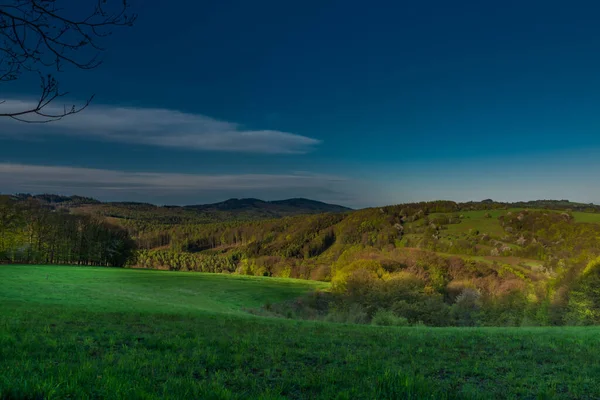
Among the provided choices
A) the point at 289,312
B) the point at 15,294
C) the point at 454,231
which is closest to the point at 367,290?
the point at 289,312

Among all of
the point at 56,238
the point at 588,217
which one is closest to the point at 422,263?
the point at 56,238

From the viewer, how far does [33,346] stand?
9.29 meters

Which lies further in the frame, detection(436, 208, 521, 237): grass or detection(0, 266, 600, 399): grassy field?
detection(436, 208, 521, 237): grass

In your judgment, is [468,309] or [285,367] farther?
[468,309]

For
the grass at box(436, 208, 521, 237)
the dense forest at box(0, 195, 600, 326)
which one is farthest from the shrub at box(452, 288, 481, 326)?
the grass at box(436, 208, 521, 237)

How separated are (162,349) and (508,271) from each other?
108 m

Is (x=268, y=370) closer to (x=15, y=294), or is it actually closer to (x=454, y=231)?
(x=15, y=294)

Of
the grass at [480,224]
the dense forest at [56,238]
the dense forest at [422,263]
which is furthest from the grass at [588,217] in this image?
the dense forest at [56,238]

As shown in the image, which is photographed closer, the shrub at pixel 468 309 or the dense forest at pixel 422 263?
the dense forest at pixel 422 263

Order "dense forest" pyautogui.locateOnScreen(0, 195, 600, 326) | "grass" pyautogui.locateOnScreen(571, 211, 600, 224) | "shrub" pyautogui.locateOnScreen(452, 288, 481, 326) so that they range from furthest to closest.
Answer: "grass" pyautogui.locateOnScreen(571, 211, 600, 224) → "shrub" pyautogui.locateOnScreen(452, 288, 481, 326) → "dense forest" pyautogui.locateOnScreen(0, 195, 600, 326)

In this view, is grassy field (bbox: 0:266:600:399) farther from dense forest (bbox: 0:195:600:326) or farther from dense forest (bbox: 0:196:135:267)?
dense forest (bbox: 0:196:135:267)

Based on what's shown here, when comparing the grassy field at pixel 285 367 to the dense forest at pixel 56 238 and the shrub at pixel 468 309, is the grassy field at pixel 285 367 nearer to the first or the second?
the shrub at pixel 468 309

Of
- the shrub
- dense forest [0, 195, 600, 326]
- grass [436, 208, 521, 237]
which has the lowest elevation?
the shrub

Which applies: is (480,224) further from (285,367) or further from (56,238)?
(285,367)
